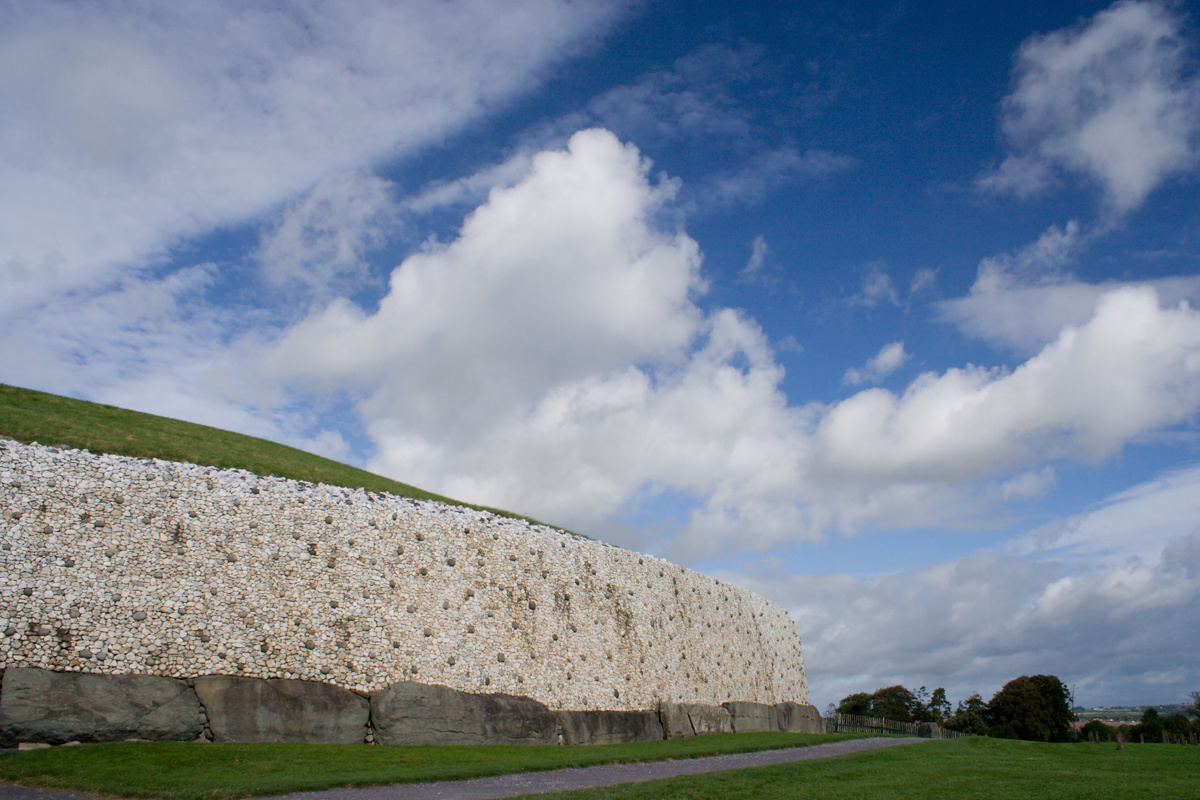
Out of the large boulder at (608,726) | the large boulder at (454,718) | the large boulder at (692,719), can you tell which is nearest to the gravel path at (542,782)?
the large boulder at (454,718)

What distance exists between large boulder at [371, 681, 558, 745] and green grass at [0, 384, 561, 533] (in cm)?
883

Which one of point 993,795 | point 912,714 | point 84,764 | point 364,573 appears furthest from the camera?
point 912,714

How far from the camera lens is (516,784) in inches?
639

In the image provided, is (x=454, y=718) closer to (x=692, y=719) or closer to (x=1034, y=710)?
(x=692, y=719)

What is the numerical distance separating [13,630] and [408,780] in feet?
36.2

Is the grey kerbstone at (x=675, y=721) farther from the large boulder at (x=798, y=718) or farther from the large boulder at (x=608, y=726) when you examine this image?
the large boulder at (x=798, y=718)

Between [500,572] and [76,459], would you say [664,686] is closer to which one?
[500,572]

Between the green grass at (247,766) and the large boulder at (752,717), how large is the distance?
18.3 m

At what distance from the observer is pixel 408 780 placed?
1609 cm

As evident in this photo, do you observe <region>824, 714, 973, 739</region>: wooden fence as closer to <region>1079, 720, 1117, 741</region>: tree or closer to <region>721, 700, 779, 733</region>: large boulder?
<region>721, 700, 779, 733</region>: large boulder

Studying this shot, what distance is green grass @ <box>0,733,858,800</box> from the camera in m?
14.3

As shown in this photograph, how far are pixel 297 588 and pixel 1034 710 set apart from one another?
277 ft

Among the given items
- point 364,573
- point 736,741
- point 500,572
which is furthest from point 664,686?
point 364,573

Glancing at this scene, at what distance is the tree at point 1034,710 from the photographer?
78.1m
